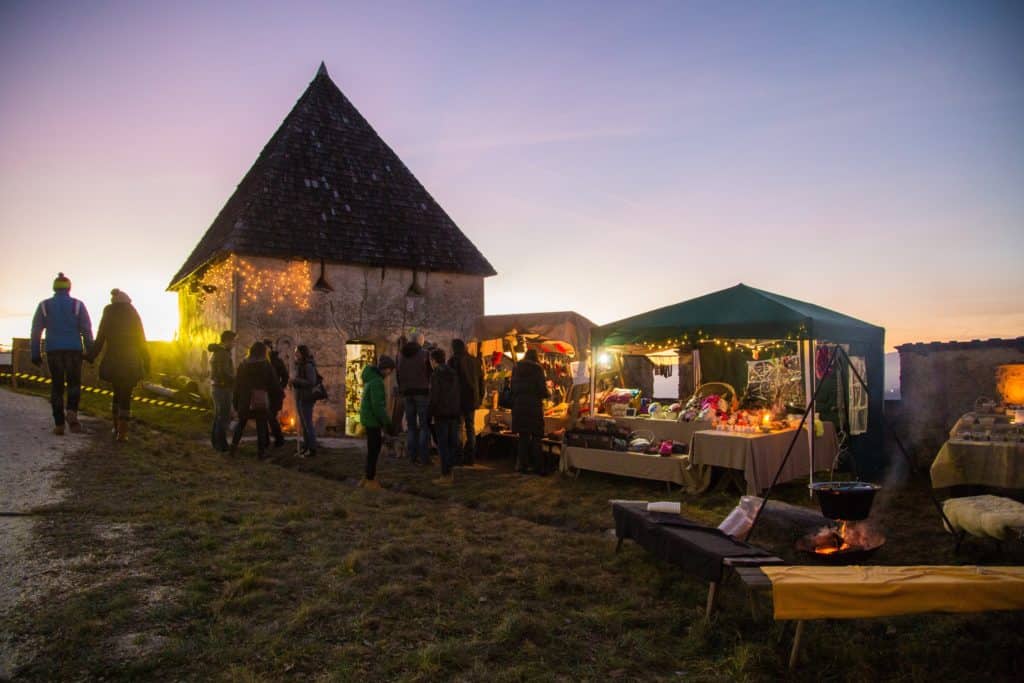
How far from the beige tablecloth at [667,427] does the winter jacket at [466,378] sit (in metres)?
2.30

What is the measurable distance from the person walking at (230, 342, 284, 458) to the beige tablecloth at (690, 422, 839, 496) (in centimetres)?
630

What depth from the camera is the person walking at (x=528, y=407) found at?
9.81 m

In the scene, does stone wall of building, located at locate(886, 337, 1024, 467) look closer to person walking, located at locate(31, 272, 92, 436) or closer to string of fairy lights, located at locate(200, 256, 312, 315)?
person walking, located at locate(31, 272, 92, 436)

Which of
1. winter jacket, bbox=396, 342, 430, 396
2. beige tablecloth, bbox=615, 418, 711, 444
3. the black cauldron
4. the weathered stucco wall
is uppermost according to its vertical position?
the weathered stucco wall

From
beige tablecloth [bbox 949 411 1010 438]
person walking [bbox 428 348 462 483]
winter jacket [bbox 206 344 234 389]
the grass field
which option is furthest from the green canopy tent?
winter jacket [bbox 206 344 234 389]

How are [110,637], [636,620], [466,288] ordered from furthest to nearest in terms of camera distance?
[466,288] < [636,620] < [110,637]

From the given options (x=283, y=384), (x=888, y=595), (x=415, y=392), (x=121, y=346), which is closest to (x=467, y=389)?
(x=415, y=392)

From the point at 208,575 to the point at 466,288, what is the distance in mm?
13424

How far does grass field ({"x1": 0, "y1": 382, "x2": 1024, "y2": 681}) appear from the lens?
3.55 meters

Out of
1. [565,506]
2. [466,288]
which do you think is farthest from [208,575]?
[466,288]

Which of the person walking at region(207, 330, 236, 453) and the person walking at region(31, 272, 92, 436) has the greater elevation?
the person walking at region(31, 272, 92, 436)

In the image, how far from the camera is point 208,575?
15.0ft

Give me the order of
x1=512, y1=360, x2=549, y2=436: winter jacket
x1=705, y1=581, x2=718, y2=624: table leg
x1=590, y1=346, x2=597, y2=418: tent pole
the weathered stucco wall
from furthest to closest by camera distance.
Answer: the weathered stucco wall → x1=590, y1=346, x2=597, y2=418: tent pole → x1=512, y1=360, x2=549, y2=436: winter jacket → x1=705, y1=581, x2=718, y2=624: table leg

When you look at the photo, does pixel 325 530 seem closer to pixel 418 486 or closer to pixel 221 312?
pixel 418 486
